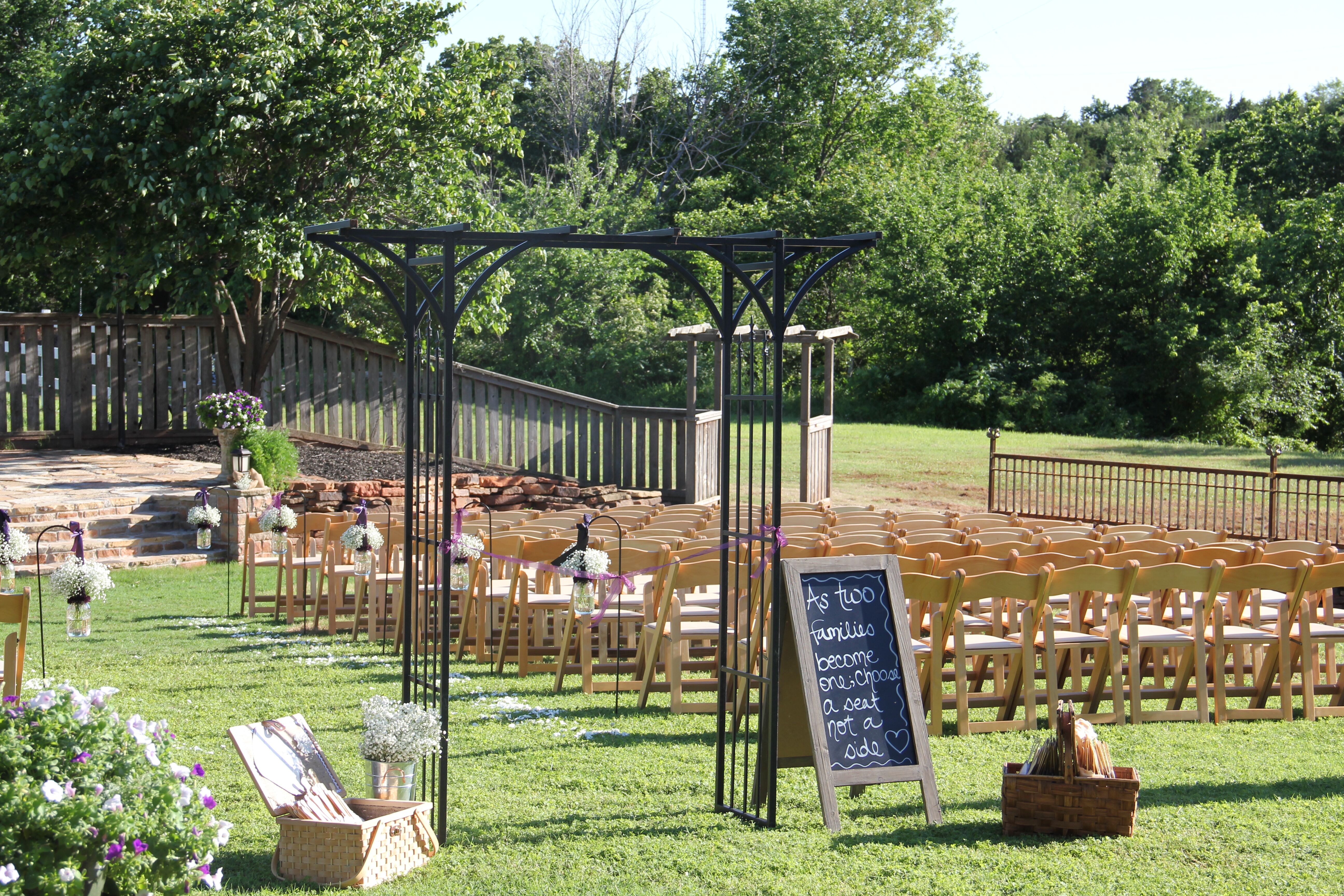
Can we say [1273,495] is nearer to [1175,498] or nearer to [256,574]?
[1175,498]

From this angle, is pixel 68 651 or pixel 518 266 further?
pixel 518 266

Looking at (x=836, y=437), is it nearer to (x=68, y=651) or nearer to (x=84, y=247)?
(x=84, y=247)

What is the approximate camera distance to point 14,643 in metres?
5.49

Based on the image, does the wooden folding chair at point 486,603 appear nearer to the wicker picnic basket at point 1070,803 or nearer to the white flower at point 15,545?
the white flower at point 15,545

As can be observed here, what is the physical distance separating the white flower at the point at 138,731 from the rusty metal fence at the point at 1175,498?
469 inches

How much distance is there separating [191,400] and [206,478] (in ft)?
10.6

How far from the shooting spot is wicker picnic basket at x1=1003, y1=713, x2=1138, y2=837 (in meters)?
5.42


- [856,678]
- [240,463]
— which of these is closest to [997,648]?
[856,678]

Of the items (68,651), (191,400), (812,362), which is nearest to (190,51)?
(191,400)

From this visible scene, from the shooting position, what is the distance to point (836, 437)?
2552 centimetres

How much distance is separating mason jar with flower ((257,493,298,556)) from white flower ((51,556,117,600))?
133 inches

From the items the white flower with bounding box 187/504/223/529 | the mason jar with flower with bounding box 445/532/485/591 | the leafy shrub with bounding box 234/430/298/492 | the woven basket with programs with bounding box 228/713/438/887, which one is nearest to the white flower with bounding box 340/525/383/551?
the mason jar with flower with bounding box 445/532/485/591

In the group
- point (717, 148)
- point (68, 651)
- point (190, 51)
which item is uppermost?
point (717, 148)

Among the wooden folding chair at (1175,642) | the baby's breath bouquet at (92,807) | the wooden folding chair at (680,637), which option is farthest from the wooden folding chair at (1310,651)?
the baby's breath bouquet at (92,807)
